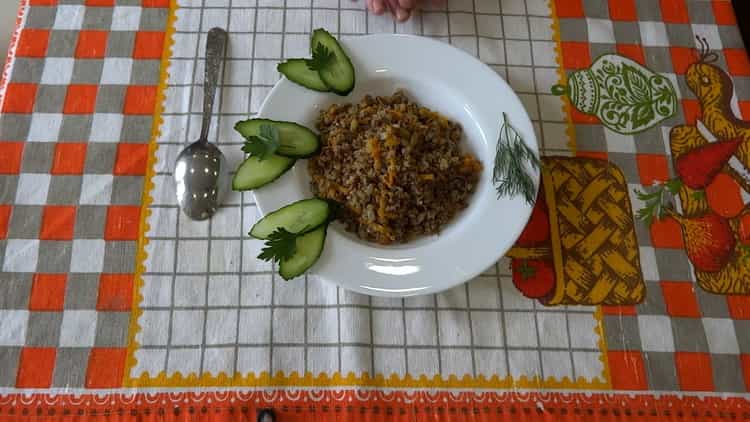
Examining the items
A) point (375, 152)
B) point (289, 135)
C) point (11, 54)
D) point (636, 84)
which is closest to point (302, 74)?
point (289, 135)

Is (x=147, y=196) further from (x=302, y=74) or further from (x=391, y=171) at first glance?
(x=391, y=171)

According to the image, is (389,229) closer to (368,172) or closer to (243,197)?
(368,172)

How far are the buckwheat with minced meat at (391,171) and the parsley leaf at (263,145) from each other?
0.11 metres

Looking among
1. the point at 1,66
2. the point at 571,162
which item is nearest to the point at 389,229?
the point at 571,162

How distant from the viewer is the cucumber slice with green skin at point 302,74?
118cm

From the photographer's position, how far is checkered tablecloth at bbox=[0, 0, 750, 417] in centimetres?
107

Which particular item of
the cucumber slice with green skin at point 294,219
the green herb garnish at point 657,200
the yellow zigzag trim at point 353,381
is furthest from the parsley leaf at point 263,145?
Answer: the green herb garnish at point 657,200

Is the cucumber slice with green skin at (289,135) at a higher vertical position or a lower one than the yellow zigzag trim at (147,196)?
higher

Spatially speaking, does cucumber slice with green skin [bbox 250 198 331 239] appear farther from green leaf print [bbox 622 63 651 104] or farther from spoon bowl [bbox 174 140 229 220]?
green leaf print [bbox 622 63 651 104]

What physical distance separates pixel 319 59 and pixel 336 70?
5 cm

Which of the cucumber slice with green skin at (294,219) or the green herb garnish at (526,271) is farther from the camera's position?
the green herb garnish at (526,271)

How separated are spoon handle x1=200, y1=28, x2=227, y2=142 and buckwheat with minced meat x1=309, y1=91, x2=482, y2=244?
296 millimetres

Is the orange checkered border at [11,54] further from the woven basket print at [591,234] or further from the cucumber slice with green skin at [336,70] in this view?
the woven basket print at [591,234]

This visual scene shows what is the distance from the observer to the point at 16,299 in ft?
3.55
